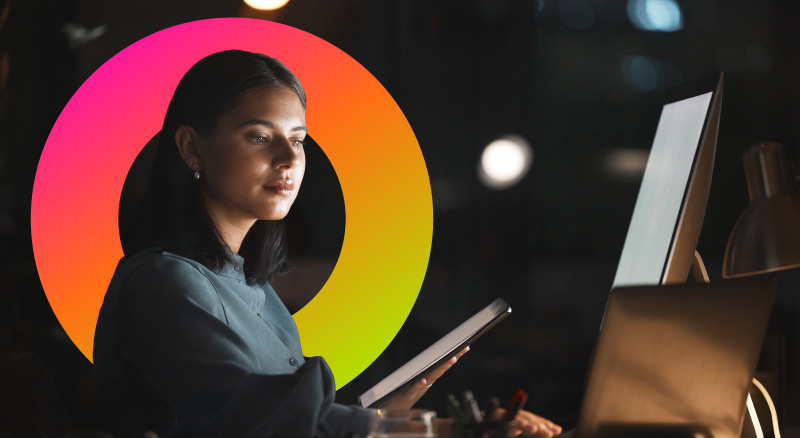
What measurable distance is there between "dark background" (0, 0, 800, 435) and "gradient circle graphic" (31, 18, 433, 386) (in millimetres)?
46

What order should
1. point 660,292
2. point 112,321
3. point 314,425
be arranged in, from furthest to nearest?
point 112,321 < point 314,425 < point 660,292

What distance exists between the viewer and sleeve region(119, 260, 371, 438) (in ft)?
4.76

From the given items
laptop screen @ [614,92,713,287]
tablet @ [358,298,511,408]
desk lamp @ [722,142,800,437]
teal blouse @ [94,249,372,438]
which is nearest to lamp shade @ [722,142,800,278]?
desk lamp @ [722,142,800,437]

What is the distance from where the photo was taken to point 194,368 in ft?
5.08

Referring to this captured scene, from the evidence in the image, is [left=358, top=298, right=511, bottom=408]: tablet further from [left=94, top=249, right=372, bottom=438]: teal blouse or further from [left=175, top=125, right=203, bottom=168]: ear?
A: [left=175, top=125, right=203, bottom=168]: ear

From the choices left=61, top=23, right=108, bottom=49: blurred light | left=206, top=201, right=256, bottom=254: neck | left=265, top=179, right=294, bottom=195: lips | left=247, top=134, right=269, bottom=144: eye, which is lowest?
left=206, top=201, right=256, bottom=254: neck

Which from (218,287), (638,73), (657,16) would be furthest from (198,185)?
(657,16)

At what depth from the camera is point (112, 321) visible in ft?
5.81

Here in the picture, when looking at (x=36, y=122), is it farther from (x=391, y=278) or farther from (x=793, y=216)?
(x=793, y=216)

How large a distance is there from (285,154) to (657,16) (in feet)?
4.45

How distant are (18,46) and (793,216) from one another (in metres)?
2.16

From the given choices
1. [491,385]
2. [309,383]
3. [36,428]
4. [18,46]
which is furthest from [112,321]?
[491,385]

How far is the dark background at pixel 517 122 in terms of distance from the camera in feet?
7.47

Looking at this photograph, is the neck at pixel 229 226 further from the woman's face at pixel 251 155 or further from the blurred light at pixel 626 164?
the blurred light at pixel 626 164
